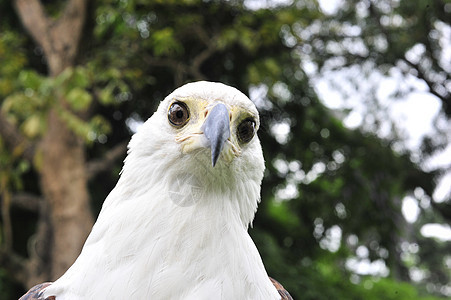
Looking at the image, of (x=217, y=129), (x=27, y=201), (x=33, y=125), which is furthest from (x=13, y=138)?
(x=217, y=129)

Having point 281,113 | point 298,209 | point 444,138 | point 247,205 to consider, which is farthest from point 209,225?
point 298,209

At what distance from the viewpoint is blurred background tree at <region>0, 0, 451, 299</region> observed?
23.5ft

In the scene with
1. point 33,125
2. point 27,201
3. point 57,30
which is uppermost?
point 57,30

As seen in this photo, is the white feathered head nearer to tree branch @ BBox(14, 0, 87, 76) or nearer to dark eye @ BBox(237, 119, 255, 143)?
dark eye @ BBox(237, 119, 255, 143)

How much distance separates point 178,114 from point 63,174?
5284mm

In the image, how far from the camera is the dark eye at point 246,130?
7.56 ft

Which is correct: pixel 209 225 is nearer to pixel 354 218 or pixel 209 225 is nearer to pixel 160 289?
pixel 160 289

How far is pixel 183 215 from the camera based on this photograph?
7.29 ft

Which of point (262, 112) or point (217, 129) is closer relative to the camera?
point (217, 129)

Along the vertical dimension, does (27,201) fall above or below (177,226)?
below

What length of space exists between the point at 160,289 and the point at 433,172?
7100 millimetres

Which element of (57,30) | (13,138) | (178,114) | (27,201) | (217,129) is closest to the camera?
(217,129)

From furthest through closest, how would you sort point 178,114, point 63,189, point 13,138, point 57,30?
point 57,30
point 13,138
point 63,189
point 178,114

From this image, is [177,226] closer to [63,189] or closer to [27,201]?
[63,189]
